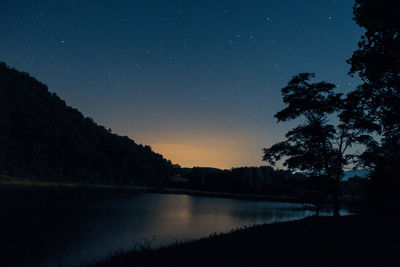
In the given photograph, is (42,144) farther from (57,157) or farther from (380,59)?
(380,59)

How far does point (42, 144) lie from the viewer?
470ft

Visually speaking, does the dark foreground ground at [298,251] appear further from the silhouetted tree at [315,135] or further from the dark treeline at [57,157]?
the dark treeline at [57,157]

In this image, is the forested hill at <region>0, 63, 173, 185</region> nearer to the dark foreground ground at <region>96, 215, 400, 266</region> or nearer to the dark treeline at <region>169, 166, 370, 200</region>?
the dark treeline at <region>169, 166, 370, 200</region>

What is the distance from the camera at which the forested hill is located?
420 ft

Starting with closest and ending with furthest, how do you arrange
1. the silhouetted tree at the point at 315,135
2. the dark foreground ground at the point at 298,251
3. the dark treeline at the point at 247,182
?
the dark foreground ground at the point at 298,251 < the silhouetted tree at the point at 315,135 < the dark treeline at the point at 247,182

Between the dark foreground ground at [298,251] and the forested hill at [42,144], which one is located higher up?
the forested hill at [42,144]

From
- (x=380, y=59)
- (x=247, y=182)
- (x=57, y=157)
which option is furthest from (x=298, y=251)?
(x=57, y=157)

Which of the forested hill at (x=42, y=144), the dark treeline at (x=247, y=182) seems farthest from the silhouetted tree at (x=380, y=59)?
the forested hill at (x=42, y=144)

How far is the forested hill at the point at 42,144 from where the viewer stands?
12800 cm

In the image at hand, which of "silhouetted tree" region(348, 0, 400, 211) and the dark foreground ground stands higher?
"silhouetted tree" region(348, 0, 400, 211)

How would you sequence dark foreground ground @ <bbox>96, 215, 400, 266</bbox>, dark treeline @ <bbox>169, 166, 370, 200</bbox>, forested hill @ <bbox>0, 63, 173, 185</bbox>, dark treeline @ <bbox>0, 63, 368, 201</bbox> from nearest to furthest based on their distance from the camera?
1. dark foreground ground @ <bbox>96, 215, 400, 266</bbox>
2. forested hill @ <bbox>0, 63, 173, 185</bbox>
3. dark treeline @ <bbox>0, 63, 368, 201</bbox>
4. dark treeline @ <bbox>169, 166, 370, 200</bbox>

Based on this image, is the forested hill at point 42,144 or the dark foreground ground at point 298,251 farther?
the forested hill at point 42,144

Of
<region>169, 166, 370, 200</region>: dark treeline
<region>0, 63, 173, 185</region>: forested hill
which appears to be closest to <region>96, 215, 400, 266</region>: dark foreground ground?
<region>0, 63, 173, 185</region>: forested hill

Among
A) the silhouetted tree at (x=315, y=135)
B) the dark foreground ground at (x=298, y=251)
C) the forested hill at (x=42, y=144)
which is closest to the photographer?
the dark foreground ground at (x=298, y=251)
